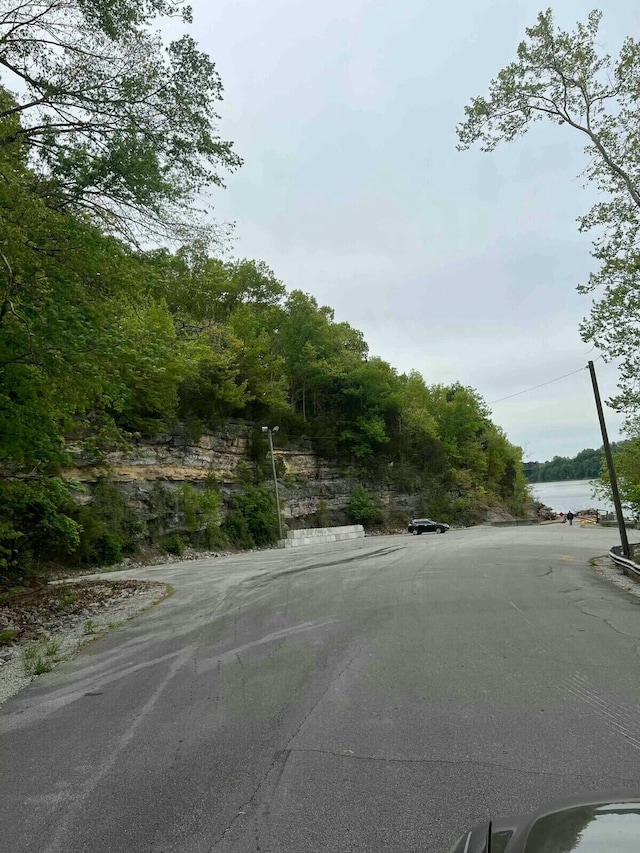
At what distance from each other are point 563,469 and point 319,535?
105m

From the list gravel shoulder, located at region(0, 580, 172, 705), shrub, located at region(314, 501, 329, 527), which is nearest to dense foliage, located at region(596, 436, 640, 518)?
gravel shoulder, located at region(0, 580, 172, 705)

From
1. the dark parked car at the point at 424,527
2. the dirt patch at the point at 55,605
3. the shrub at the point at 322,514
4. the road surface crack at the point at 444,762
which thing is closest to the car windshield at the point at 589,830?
the road surface crack at the point at 444,762

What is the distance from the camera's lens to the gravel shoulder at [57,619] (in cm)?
794

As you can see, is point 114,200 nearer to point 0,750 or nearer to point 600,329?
point 0,750

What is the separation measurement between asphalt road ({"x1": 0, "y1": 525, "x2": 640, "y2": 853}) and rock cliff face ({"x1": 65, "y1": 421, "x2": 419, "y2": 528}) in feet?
50.0

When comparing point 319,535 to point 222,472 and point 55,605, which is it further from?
point 55,605

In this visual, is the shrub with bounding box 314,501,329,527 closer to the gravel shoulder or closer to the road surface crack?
the gravel shoulder

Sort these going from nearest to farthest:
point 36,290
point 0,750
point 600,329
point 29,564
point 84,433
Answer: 1. point 0,750
2. point 36,290
3. point 600,329
4. point 29,564
5. point 84,433

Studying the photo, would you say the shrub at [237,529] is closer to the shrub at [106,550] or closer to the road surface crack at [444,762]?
the shrub at [106,550]

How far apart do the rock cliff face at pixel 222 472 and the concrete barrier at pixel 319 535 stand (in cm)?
288

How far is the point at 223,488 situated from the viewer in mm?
37219

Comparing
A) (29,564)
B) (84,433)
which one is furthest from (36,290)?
(84,433)

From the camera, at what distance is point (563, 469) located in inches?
5064

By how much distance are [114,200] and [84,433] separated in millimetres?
20717
